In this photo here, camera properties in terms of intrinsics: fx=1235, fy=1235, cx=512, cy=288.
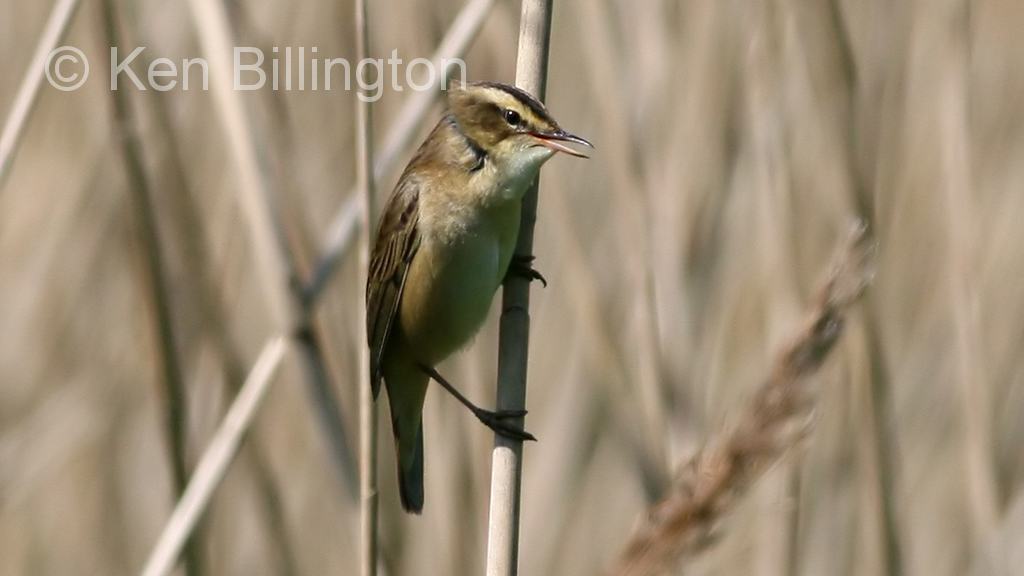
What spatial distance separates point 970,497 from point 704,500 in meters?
1.35

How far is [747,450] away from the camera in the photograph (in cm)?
113

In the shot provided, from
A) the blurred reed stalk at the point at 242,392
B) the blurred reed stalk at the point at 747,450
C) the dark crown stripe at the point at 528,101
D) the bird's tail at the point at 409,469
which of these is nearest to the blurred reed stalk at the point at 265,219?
the blurred reed stalk at the point at 242,392

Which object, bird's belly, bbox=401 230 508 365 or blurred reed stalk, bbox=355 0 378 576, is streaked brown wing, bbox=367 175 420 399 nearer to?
bird's belly, bbox=401 230 508 365

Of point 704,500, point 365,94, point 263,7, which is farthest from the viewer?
point 263,7

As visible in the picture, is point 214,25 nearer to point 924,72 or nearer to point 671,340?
point 671,340

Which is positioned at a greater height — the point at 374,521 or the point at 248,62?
the point at 248,62

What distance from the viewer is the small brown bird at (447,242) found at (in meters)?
2.01

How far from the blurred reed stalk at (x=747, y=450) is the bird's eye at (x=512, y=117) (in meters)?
0.85

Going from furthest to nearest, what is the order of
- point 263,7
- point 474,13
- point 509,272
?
1. point 263,7
2. point 509,272
3. point 474,13

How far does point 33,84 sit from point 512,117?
74 cm

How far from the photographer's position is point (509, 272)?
79.9 inches

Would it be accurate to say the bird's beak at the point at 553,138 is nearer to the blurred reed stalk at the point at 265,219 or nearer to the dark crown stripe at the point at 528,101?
the dark crown stripe at the point at 528,101

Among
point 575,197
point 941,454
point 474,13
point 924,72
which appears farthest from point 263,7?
point 941,454

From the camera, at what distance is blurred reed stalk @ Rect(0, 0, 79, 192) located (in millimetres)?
1863
